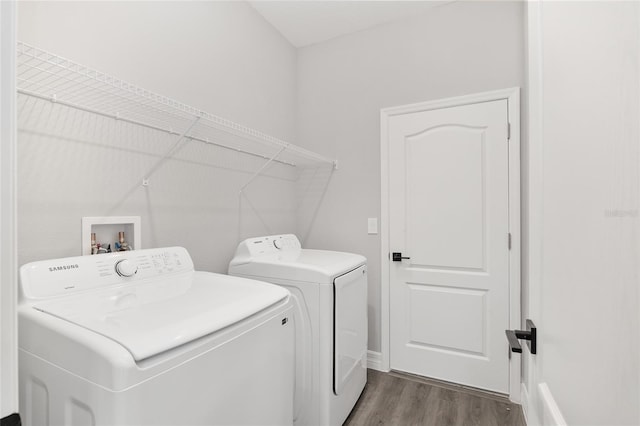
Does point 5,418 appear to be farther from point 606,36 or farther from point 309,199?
point 309,199

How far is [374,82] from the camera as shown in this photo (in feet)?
8.54

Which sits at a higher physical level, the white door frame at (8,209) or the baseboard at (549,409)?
the white door frame at (8,209)

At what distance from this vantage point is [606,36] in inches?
15.9

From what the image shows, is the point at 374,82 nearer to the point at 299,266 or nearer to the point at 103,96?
the point at 299,266

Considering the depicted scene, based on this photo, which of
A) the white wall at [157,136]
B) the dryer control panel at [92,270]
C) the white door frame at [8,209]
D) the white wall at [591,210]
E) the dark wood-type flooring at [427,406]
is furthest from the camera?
the dark wood-type flooring at [427,406]

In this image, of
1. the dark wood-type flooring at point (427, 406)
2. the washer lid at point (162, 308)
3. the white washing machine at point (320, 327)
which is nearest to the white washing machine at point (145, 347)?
the washer lid at point (162, 308)

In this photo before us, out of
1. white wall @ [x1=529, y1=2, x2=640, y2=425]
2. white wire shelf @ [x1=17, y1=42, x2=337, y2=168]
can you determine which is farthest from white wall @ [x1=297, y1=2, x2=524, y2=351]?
white wall @ [x1=529, y1=2, x2=640, y2=425]

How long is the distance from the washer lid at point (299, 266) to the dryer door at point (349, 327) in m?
0.06

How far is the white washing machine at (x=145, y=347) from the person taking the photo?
0.72 m

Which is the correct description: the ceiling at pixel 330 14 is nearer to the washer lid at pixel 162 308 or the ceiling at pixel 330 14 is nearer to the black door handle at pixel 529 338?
the washer lid at pixel 162 308

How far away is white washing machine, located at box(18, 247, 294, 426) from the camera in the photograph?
0.72 meters

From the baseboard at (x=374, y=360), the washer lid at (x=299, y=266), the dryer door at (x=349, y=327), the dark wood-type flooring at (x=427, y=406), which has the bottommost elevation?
the dark wood-type flooring at (x=427, y=406)

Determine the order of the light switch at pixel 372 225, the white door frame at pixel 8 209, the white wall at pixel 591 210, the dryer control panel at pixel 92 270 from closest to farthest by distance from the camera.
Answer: the white wall at pixel 591 210, the white door frame at pixel 8 209, the dryer control panel at pixel 92 270, the light switch at pixel 372 225

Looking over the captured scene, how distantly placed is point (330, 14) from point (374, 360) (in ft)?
9.18
